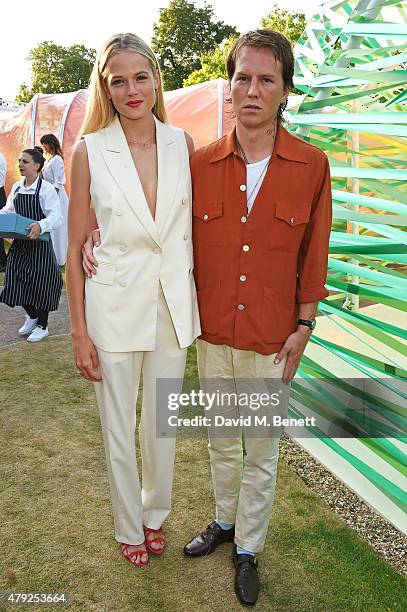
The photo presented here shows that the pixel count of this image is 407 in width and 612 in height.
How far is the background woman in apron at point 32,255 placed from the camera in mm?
5824

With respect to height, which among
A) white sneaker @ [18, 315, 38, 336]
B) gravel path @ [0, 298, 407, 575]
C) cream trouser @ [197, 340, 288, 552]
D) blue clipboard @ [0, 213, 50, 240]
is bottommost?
gravel path @ [0, 298, 407, 575]

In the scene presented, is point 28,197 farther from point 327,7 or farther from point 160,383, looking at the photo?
point 160,383

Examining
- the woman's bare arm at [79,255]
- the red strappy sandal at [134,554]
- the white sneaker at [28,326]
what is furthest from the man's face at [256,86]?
the white sneaker at [28,326]

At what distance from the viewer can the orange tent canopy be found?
10.1 m

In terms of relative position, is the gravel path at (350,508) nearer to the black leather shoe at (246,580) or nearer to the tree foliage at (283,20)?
the black leather shoe at (246,580)

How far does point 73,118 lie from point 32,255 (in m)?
6.78

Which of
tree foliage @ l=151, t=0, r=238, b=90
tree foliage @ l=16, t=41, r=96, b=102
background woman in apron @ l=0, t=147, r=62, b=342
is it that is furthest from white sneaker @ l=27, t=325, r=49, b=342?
tree foliage @ l=16, t=41, r=96, b=102

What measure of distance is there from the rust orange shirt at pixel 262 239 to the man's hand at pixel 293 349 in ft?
0.11

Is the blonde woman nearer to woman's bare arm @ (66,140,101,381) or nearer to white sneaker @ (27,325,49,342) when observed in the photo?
woman's bare arm @ (66,140,101,381)

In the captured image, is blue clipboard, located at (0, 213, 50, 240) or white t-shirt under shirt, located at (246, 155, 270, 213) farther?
blue clipboard, located at (0, 213, 50, 240)

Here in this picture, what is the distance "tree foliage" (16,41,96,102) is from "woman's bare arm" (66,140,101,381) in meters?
51.3

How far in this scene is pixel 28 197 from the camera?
5.88 meters

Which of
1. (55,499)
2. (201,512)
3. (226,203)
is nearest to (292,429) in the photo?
(201,512)

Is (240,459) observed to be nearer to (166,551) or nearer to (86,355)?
(166,551)
